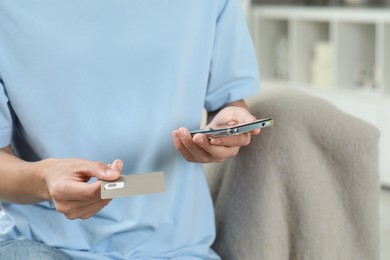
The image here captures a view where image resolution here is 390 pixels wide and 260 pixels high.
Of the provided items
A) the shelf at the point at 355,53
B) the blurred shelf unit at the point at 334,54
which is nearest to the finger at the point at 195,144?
the blurred shelf unit at the point at 334,54

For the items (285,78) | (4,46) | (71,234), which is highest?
(4,46)

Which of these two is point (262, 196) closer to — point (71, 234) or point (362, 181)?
point (362, 181)

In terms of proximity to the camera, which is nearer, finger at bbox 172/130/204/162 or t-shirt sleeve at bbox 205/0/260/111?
finger at bbox 172/130/204/162

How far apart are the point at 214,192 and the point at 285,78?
2.85 meters

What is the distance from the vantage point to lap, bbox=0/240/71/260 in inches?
45.2

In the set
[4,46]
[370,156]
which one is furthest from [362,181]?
[4,46]

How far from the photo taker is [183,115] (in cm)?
126

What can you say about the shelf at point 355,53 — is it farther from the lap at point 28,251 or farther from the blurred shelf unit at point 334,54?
the lap at point 28,251

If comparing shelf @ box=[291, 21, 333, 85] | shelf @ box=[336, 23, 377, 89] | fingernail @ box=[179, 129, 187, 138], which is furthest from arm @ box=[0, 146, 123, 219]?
shelf @ box=[291, 21, 333, 85]

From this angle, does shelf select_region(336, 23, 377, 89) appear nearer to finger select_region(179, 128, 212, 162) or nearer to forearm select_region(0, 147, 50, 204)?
finger select_region(179, 128, 212, 162)

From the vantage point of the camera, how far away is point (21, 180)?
1128 mm

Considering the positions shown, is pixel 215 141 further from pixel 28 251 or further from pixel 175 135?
pixel 28 251

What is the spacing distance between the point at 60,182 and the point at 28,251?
0.64ft

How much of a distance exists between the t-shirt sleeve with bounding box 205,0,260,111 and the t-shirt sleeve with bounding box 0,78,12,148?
1.13 ft
